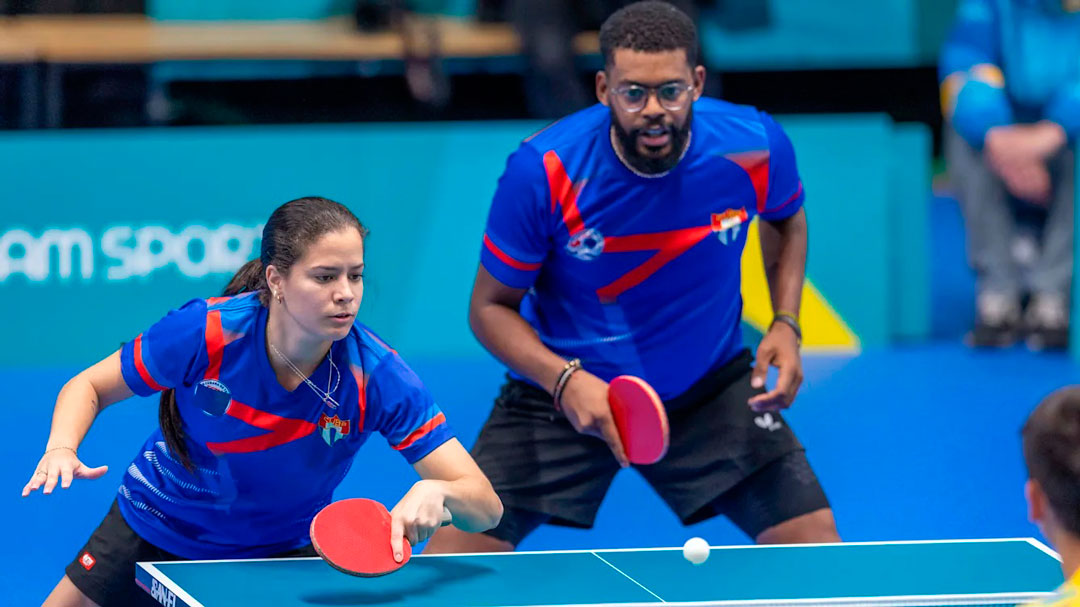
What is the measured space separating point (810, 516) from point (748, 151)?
3.18 ft

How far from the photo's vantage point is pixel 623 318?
4.42m

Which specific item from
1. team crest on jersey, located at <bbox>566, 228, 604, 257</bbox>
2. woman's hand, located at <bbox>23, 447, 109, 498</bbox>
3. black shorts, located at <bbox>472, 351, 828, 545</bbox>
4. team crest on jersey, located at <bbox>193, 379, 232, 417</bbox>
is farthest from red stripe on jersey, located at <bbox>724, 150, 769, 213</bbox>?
woman's hand, located at <bbox>23, 447, 109, 498</bbox>

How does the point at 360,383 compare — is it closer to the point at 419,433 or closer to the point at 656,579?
the point at 419,433

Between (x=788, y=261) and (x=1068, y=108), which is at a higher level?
(x=1068, y=108)

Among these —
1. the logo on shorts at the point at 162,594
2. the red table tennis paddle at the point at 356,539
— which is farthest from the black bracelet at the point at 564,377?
the logo on shorts at the point at 162,594

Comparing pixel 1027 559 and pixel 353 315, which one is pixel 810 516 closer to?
pixel 1027 559

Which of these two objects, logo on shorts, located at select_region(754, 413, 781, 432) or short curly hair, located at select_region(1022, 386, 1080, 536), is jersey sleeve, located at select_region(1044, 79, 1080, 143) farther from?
short curly hair, located at select_region(1022, 386, 1080, 536)

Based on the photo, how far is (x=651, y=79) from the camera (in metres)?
4.12

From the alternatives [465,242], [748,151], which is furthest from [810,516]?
[465,242]

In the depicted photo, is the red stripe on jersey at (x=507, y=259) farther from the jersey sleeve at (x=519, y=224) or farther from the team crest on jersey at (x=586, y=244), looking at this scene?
the team crest on jersey at (x=586, y=244)

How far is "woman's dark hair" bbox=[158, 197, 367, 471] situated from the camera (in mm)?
3584

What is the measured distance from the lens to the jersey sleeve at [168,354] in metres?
3.66

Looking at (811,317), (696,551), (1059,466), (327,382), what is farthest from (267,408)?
(811,317)

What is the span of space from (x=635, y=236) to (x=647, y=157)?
23 centimetres
